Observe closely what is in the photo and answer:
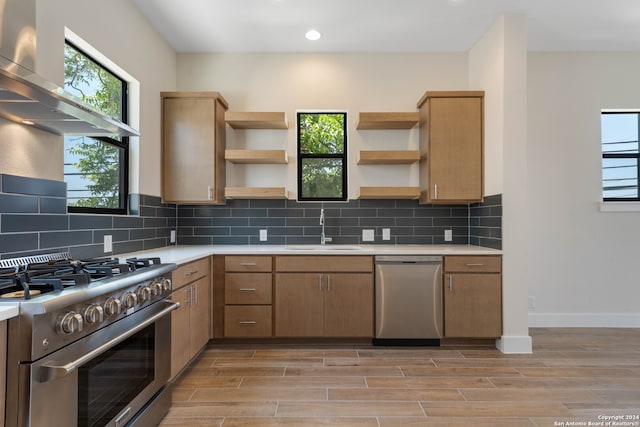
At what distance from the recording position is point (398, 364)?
2.83 metres

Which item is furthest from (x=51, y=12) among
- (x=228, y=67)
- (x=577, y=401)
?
(x=577, y=401)

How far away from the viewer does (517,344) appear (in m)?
3.08

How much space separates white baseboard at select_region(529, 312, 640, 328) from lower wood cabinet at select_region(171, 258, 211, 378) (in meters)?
3.16

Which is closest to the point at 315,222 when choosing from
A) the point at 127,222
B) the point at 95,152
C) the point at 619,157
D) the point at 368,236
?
the point at 368,236

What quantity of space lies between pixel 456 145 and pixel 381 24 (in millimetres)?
1246

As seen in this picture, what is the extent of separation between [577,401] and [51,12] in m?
3.74

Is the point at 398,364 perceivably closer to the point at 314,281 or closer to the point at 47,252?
the point at 314,281

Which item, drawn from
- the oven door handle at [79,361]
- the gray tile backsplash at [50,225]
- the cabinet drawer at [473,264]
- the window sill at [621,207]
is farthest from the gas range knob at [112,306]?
the window sill at [621,207]

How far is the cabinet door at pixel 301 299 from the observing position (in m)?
3.16

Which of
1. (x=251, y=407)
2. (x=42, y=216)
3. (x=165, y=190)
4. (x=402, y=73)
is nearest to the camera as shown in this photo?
(x=42, y=216)

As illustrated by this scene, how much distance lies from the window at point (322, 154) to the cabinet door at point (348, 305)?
1009 millimetres

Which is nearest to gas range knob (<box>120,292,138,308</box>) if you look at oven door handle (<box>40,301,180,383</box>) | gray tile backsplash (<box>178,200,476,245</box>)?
oven door handle (<box>40,301,180,383</box>)

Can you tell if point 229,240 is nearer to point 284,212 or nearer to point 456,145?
point 284,212

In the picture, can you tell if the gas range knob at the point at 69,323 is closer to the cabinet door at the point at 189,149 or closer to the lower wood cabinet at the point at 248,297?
the lower wood cabinet at the point at 248,297
